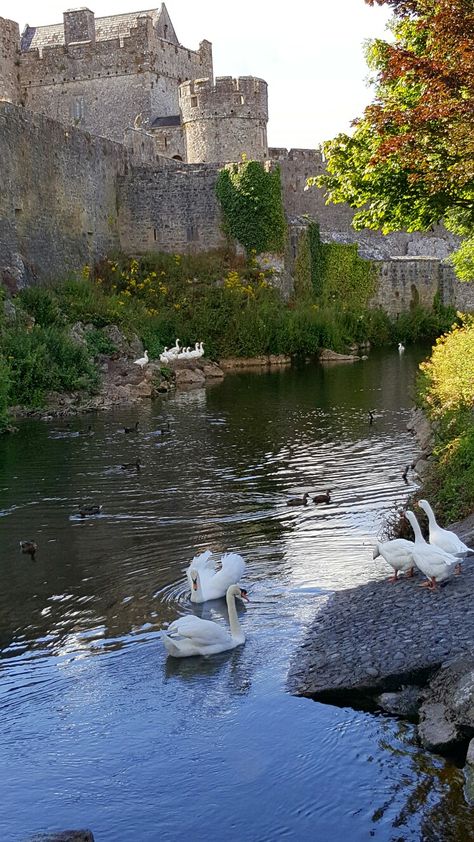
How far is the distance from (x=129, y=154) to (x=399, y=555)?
35757 mm

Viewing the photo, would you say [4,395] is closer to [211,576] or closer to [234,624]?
[211,576]

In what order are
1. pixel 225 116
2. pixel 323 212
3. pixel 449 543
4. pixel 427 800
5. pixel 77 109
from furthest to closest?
pixel 323 212
pixel 77 109
pixel 225 116
pixel 449 543
pixel 427 800

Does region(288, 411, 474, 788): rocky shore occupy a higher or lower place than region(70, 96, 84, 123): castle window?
lower

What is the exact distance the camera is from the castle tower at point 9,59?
49.7m

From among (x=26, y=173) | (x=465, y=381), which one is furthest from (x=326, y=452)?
(x=26, y=173)

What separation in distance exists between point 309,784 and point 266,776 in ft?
1.00

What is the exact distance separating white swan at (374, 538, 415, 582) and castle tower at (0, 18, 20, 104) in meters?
45.5

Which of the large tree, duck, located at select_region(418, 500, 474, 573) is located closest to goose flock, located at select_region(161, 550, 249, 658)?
duck, located at select_region(418, 500, 474, 573)

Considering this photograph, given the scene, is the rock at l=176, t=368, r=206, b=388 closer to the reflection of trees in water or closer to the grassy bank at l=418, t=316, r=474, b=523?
the grassy bank at l=418, t=316, r=474, b=523

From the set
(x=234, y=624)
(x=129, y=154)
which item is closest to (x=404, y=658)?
(x=234, y=624)

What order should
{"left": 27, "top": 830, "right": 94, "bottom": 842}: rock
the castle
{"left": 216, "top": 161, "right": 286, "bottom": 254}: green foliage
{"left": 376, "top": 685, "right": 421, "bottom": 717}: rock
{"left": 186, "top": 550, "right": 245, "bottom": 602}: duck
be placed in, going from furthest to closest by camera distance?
{"left": 216, "top": 161, "right": 286, "bottom": 254}: green foliage < the castle < {"left": 186, "top": 550, "right": 245, "bottom": 602}: duck < {"left": 376, "top": 685, "right": 421, "bottom": 717}: rock < {"left": 27, "top": 830, "right": 94, "bottom": 842}: rock

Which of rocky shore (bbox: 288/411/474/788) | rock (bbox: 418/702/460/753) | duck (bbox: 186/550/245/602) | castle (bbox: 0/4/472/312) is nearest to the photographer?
rock (bbox: 418/702/460/753)

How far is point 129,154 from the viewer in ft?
140

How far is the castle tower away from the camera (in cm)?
4971
